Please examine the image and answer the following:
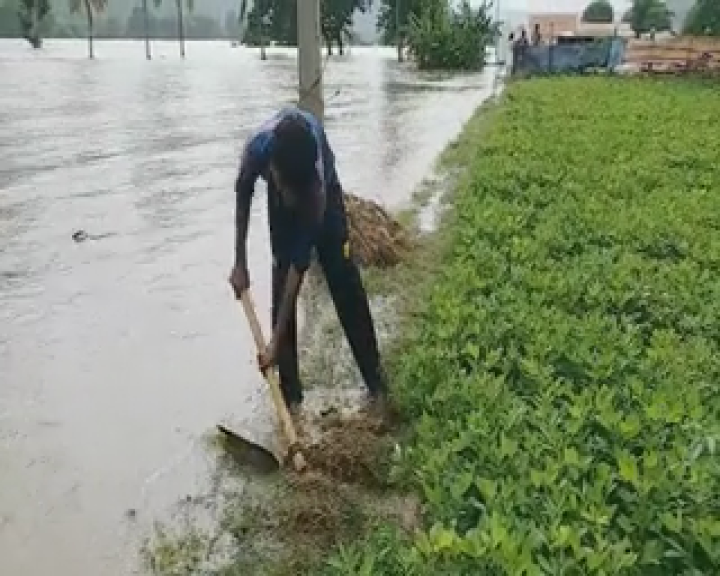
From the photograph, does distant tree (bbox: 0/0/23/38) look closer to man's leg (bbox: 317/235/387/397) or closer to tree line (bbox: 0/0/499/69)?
tree line (bbox: 0/0/499/69)

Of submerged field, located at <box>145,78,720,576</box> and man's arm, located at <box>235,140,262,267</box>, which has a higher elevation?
man's arm, located at <box>235,140,262,267</box>

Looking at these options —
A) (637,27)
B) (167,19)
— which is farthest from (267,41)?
(167,19)

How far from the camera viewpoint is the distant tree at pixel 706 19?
3528cm

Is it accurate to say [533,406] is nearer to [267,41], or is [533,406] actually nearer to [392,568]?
[392,568]

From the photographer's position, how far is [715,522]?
284cm

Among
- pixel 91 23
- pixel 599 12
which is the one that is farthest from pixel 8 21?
pixel 599 12

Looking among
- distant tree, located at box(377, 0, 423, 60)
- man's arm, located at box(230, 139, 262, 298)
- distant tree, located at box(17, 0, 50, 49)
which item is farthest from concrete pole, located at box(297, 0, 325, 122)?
distant tree, located at box(17, 0, 50, 49)

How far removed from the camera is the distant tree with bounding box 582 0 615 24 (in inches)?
2329

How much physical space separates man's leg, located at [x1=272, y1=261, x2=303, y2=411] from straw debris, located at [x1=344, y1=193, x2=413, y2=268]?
8.70 ft

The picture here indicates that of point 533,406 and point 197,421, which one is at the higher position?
point 533,406

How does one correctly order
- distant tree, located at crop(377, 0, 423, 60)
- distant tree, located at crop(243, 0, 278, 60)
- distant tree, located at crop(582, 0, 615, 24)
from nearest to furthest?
distant tree, located at crop(377, 0, 423, 60) < distant tree, located at crop(243, 0, 278, 60) < distant tree, located at crop(582, 0, 615, 24)

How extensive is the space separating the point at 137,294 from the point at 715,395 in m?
4.51

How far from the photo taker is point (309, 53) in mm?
8945

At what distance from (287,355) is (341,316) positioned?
0.36 m
